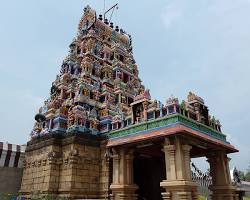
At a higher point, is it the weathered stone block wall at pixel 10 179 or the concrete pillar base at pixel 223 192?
the weathered stone block wall at pixel 10 179

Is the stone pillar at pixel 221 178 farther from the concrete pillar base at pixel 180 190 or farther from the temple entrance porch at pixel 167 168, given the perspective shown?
the concrete pillar base at pixel 180 190

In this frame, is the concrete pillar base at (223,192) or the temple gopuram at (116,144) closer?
the temple gopuram at (116,144)

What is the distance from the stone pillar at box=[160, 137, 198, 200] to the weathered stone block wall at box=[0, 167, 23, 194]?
12.4m

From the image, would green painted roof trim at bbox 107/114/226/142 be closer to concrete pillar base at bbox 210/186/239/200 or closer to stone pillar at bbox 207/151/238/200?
stone pillar at bbox 207/151/238/200

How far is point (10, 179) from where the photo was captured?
19359 millimetres

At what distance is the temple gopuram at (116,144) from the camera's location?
534 inches

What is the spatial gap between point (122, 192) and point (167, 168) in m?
3.29

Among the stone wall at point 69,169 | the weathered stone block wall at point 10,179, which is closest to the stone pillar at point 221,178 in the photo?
the stone wall at point 69,169

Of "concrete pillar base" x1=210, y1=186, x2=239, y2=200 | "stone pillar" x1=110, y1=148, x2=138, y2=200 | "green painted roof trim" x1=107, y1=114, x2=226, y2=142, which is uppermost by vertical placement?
"green painted roof trim" x1=107, y1=114, x2=226, y2=142

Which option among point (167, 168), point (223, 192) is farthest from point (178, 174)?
point (223, 192)

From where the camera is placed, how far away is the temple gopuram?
13.6 m

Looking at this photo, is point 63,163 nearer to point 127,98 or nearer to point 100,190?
point 100,190

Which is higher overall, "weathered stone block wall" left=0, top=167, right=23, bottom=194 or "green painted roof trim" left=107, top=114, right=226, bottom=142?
"green painted roof trim" left=107, top=114, right=226, bottom=142

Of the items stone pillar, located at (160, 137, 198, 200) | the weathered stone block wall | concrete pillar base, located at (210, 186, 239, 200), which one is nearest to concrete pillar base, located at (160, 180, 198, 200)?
stone pillar, located at (160, 137, 198, 200)
